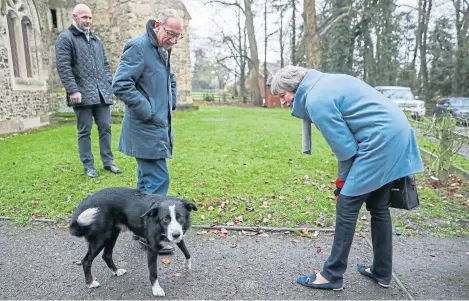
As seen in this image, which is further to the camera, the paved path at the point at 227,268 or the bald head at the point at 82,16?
the bald head at the point at 82,16

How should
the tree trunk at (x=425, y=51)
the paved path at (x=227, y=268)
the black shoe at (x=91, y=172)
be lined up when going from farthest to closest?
the tree trunk at (x=425, y=51)
the black shoe at (x=91, y=172)
the paved path at (x=227, y=268)

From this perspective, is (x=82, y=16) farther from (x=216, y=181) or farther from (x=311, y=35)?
(x=311, y=35)

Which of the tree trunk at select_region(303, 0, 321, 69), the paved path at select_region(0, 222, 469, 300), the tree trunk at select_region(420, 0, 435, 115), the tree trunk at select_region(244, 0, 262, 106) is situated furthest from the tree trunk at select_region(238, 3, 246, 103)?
the paved path at select_region(0, 222, 469, 300)

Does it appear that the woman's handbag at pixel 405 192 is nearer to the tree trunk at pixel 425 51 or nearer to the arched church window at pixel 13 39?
the arched church window at pixel 13 39

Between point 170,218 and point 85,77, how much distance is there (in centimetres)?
373

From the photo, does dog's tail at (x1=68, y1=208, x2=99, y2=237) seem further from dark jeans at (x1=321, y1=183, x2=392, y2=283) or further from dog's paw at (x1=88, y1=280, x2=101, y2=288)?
dark jeans at (x1=321, y1=183, x2=392, y2=283)

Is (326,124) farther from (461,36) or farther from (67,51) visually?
(461,36)

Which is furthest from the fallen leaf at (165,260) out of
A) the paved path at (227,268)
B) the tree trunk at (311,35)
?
the tree trunk at (311,35)

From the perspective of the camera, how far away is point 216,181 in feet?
20.0

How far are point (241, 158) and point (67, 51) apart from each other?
3.81 meters

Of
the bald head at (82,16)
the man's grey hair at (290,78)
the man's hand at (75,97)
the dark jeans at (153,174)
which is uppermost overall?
the bald head at (82,16)

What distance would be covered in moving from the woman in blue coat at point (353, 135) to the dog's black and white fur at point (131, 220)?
4.04 ft

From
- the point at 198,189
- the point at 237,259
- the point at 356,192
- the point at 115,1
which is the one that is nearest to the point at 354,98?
the point at 356,192

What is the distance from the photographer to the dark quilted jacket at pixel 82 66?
17.8 feet
